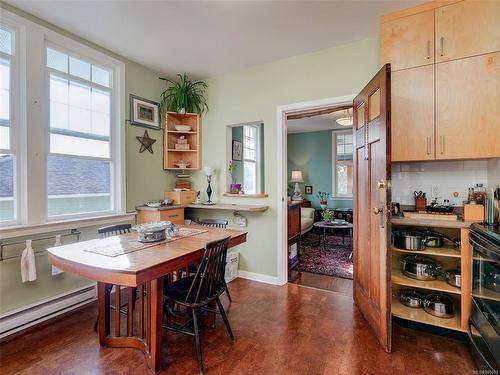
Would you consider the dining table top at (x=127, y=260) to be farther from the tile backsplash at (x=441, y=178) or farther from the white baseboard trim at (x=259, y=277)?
the tile backsplash at (x=441, y=178)

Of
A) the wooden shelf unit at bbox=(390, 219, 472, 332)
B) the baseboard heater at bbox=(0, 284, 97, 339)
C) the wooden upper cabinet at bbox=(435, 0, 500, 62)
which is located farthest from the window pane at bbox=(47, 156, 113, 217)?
the wooden upper cabinet at bbox=(435, 0, 500, 62)

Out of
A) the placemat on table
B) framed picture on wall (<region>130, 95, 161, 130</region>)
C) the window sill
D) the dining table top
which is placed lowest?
the dining table top

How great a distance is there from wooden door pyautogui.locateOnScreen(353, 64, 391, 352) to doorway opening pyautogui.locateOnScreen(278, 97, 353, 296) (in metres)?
0.58

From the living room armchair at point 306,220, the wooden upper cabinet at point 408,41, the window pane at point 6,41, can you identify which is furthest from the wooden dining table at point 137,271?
the living room armchair at point 306,220

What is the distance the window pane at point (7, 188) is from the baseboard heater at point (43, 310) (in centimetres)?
81

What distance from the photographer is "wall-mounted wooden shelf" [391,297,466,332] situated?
197 cm

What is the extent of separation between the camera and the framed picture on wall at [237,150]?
181 inches

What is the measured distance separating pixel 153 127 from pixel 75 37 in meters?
1.23

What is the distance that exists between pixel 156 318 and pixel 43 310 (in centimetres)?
149

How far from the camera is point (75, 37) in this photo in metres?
2.67

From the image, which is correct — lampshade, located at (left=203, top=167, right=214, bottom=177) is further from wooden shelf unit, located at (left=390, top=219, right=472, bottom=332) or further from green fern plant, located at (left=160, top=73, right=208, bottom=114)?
wooden shelf unit, located at (left=390, top=219, right=472, bottom=332)

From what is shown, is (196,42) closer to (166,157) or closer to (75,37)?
(75,37)

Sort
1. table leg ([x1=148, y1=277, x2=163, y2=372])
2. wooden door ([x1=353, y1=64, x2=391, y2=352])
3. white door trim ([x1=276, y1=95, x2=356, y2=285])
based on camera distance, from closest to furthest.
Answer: table leg ([x1=148, y1=277, x2=163, y2=372])
wooden door ([x1=353, y1=64, x2=391, y2=352])
white door trim ([x1=276, y1=95, x2=356, y2=285])

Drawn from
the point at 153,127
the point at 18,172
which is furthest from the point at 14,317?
the point at 153,127
